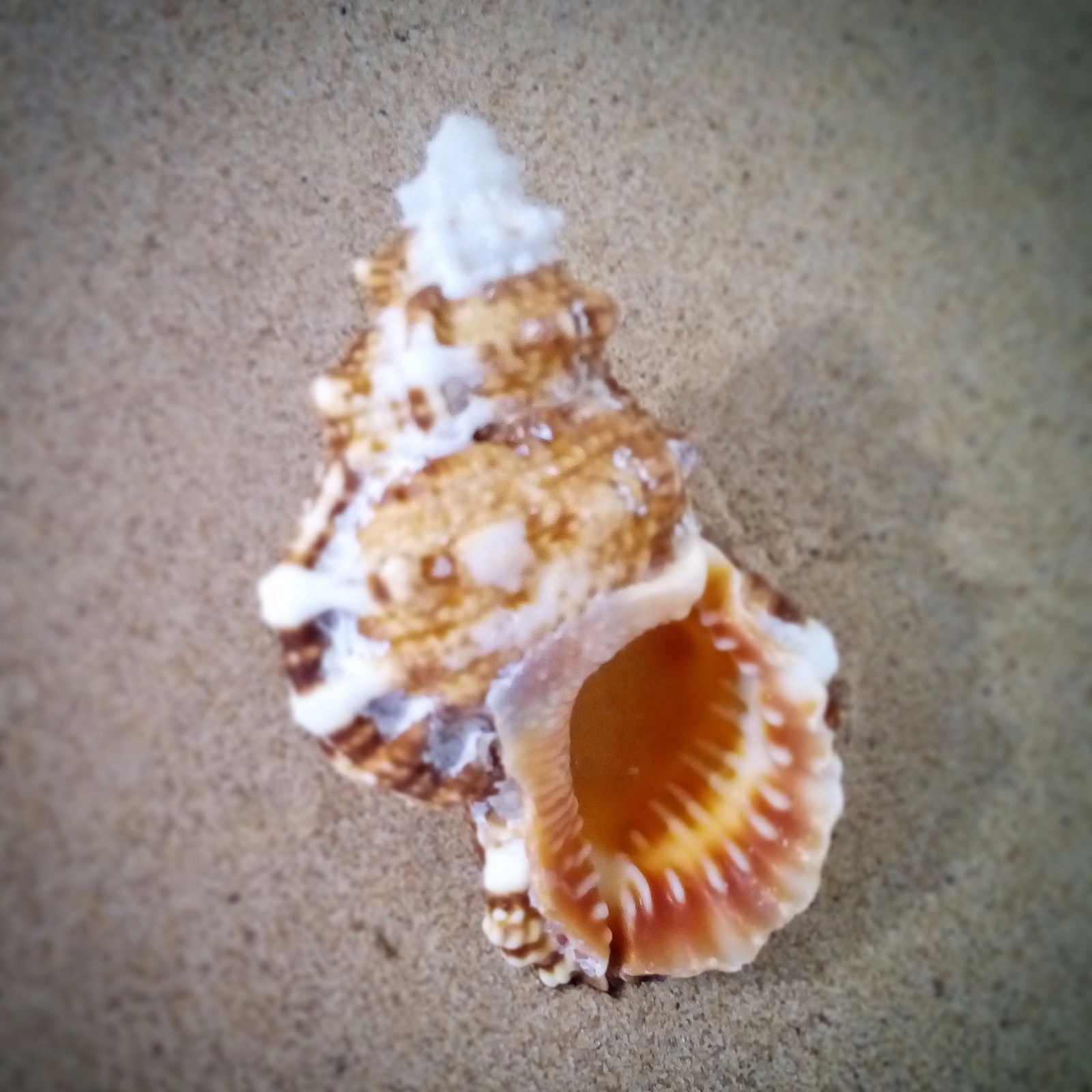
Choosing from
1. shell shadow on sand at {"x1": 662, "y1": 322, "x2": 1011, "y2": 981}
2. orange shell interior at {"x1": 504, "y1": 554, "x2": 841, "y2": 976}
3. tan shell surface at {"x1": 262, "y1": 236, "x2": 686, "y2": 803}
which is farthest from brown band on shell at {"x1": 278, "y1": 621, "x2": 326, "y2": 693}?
shell shadow on sand at {"x1": 662, "y1": 322, "x2": 1011, "y2": 981}

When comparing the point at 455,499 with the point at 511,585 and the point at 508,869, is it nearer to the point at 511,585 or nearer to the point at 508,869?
the point at 511,585

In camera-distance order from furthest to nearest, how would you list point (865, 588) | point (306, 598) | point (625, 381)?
point (865, 588), point (625, 381), point (306, 598)

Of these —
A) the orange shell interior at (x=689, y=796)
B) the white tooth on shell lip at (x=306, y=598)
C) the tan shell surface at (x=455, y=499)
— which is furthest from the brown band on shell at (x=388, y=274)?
the orange shell interior at (x=689, y=796)

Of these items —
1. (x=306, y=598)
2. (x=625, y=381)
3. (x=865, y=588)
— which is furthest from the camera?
(x=865, y=588)

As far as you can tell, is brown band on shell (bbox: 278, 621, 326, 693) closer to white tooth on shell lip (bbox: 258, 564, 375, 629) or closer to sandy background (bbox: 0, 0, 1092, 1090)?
white tooth on shell lip (bbox: 258, 564, 375, 629)

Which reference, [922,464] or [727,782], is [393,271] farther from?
[922,464]

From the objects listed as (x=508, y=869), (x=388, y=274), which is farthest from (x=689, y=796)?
(x=388, y=274)

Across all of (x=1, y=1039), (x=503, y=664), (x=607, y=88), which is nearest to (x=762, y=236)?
(x=607, y=88)
